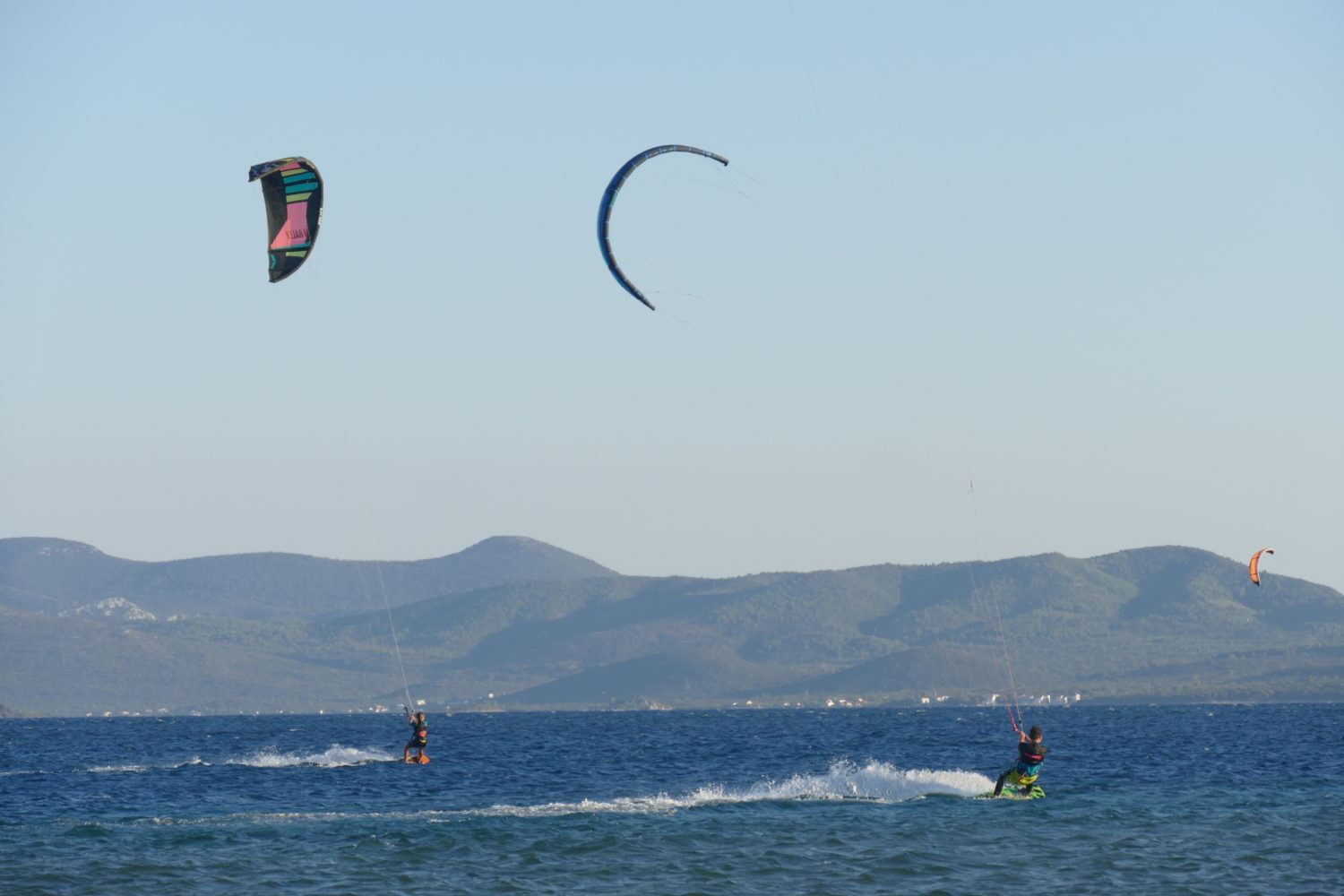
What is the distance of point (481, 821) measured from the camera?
3947 cm

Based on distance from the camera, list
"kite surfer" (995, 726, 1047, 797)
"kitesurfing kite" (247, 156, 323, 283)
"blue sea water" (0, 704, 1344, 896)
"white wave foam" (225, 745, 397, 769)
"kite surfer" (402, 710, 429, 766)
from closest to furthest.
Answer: "blue sea water" (0, 704, 1344, 896) < "kite surfer" (995, 726, 1047, 797) < "kitesurfing kite" (247, 156, 323, 283) < "kite surfer" (402, 710, 429, 766) < "white wave foam" (225, 745, 397, 769)

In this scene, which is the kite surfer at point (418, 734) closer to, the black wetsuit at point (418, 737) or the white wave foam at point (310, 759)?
the black wetsuit at point (418, 737)

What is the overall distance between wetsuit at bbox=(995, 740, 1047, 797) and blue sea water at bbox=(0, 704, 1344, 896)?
1005 millimetres

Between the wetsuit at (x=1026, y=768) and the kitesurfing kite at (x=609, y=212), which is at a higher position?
the kitesurfing kite at (x=609, y=212)

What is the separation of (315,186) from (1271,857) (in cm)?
2775

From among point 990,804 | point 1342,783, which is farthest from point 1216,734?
point 990,804

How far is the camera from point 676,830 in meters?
37.7

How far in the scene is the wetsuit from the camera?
3794cm

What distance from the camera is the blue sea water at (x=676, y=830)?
3089 centimetres

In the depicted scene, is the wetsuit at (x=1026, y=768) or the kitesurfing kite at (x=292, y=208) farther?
the kitesurfing kite at (x=292, y=208)

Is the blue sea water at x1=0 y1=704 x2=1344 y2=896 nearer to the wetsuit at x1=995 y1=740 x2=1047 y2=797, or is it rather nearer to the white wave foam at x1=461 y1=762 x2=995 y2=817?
the white wave foam at x1=461 y1=762 x2=995 y2=817

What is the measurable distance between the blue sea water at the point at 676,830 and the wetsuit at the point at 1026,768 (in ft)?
3.30

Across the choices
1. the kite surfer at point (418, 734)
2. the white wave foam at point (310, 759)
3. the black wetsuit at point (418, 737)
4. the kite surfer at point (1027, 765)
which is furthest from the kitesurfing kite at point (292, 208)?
the white wave foam at point (310, 759)

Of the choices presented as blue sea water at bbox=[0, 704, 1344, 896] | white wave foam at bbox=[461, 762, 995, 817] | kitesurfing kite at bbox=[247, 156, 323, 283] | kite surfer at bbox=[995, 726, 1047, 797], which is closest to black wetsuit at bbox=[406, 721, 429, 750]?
blue sea water at bbox=[0, 704, 1344, 896]
